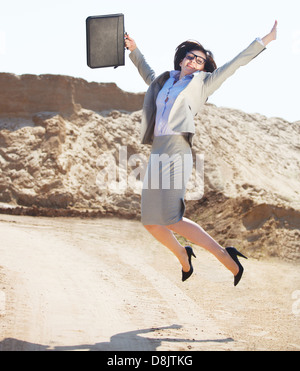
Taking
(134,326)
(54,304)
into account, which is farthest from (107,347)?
(54,304)

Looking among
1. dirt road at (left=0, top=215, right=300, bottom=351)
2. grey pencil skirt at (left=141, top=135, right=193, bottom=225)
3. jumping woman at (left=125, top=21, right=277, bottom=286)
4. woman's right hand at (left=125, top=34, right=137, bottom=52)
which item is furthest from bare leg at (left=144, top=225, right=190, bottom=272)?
woman's right hand at (left=125, top=34, right=137, bottom=52)

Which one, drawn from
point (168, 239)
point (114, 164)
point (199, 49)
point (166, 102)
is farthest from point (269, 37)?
point (114, 164)

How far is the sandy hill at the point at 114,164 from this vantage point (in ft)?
A: 42.8

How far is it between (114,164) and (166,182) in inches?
476

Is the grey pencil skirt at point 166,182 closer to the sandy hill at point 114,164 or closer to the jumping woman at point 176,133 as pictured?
the jumping woman at point 176,133

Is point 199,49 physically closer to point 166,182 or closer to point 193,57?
point 193,57

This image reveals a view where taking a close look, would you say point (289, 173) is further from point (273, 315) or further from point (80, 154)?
point (273, 315)

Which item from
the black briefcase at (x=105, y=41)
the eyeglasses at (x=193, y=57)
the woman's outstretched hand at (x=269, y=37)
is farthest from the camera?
the eyeglasses at (x=193, y=57)

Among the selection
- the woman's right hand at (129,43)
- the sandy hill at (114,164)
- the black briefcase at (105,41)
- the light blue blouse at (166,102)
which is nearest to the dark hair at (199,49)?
the light blue blouse at (166,102)

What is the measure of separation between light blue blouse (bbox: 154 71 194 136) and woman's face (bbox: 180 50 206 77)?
0.06m

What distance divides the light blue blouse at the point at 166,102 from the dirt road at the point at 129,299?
1.79 meters

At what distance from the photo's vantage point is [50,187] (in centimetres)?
1527

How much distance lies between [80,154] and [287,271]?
7.89m

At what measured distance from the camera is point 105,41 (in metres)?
4.34
